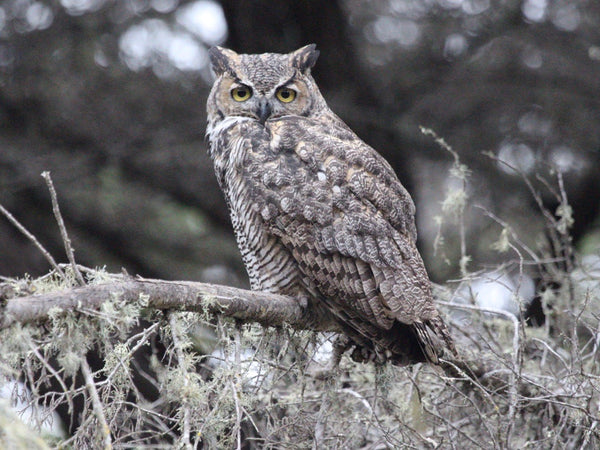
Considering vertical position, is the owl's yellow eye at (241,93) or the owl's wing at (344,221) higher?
the owl's yellow eye at (241,93)

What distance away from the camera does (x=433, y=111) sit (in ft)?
19.0

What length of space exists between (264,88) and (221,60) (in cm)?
39

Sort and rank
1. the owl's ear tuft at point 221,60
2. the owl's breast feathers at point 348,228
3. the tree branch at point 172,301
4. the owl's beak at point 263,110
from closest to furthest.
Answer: the tree branch at point 172,301, the owl's breast feathers at point 348,228, the owl's beak at point 263,110, the owl's ear tuft at point 221,60

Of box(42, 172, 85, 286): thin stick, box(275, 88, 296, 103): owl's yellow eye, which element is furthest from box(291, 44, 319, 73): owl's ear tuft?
box(42, 172, 85, 286): thin stick

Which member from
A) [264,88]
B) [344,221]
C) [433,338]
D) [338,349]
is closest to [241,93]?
[264,88]

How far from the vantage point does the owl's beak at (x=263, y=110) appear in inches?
148

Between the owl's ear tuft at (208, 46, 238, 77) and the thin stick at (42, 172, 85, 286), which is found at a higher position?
the owl's ear tuft at (208, 46, 238, 77)

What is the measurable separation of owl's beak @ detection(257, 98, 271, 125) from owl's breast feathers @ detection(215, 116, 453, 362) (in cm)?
18

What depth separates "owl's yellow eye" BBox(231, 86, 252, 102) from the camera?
3879 millimetres

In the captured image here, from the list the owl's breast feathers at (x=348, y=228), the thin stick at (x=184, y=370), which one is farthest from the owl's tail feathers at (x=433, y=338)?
the thin stick at (x=184, y=370)

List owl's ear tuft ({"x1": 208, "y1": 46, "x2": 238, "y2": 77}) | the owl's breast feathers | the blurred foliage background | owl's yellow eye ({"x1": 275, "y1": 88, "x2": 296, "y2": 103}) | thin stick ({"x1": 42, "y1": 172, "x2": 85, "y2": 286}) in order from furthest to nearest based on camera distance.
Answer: the blurred foliage background → owl's ear tuft ({"x1": 208, "y1": 46, "x2": 238, "y2": 77}) → owl's yellow eye ({"x1": 275, "y1": 88, "x2": 296, "y2": 103}) → the owl's breast feathers → thin stick ({"x1": 42, "y1": 172, "x2": 85, "y2": 286})

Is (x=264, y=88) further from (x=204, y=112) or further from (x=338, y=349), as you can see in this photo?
(x=204, y=112)

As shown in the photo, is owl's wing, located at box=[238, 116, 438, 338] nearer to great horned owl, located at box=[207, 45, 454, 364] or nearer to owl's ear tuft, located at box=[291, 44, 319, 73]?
great horned owl, located at box=[207, 45, 454, 364]

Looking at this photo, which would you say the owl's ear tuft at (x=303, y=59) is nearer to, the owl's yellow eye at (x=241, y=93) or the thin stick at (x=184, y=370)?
the owl's yellow eye at (x=241, y=93)
